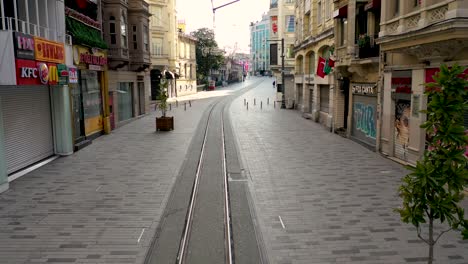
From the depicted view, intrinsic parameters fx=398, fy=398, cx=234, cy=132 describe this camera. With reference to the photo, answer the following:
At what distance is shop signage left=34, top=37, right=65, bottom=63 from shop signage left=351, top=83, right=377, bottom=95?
12.9 meters

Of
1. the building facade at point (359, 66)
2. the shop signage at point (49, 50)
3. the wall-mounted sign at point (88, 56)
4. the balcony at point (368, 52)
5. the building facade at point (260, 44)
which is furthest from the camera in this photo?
the building facade at point (260, 44)

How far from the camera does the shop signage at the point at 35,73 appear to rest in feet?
38.4

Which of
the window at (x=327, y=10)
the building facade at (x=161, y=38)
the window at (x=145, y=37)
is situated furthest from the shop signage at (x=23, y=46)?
the building facade at (x=161, y=38)

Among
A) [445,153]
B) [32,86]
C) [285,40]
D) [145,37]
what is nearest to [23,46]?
[32,86]

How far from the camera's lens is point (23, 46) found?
38.7 ft

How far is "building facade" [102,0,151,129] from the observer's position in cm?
2489

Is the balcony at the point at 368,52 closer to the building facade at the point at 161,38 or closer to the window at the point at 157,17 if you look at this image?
the building facade at the point at 161,38

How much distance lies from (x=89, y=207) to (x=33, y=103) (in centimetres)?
722

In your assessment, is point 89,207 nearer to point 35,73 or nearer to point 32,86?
point 35,73

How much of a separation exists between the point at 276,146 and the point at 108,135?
10.0m

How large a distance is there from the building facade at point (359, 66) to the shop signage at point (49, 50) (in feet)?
41.4

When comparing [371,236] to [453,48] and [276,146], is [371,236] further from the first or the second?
[276,146]

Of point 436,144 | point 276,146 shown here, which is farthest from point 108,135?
point 436,144

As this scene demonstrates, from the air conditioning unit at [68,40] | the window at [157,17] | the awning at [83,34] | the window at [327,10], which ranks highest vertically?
the window at [157,17]
